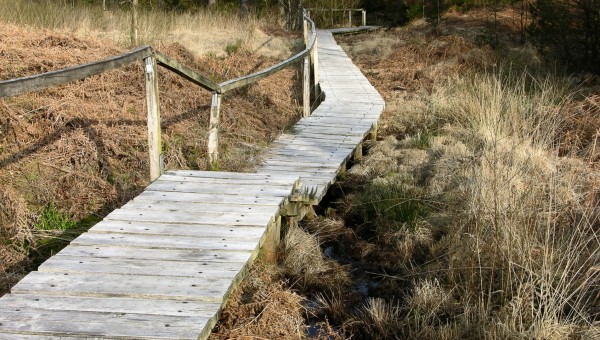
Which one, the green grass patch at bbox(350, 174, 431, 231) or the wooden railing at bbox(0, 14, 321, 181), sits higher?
the wooden railing at bbox(0, 14, 321, 181)

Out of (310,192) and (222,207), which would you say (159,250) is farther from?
(310,192)

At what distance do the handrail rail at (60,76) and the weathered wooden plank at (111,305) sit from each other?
1.09 m

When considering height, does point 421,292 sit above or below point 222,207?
below

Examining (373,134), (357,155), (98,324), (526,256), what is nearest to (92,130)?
(357,155)

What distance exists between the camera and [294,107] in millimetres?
9617

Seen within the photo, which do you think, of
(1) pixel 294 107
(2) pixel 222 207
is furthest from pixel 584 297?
(1) pixel 294 107

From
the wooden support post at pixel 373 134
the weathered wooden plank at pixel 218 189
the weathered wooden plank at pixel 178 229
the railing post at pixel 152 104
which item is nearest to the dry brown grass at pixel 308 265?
the weathered wooden plank at pixel 218 189

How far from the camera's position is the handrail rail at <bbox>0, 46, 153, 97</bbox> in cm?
359

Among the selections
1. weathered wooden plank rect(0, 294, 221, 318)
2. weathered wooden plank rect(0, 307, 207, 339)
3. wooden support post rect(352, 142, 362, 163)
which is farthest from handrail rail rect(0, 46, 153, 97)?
wooden support post rect(352, 142, 362, 163)

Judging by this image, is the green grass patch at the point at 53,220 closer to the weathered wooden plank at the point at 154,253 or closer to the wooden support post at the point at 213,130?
the weathered wooden plank at the point at 154,253

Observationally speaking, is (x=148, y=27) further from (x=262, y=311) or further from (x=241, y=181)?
(x=262, y=311)

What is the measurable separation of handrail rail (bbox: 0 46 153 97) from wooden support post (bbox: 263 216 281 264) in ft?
4.95

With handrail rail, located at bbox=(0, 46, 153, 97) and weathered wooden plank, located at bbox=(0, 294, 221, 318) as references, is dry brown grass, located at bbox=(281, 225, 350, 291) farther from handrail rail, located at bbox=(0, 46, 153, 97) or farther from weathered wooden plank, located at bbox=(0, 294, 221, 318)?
handrail rail, located at bbox=(0, 46, 153, 97)

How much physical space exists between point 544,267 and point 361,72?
10089 millimetres
